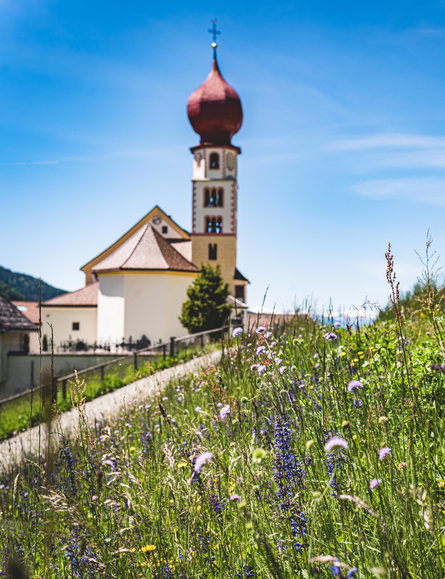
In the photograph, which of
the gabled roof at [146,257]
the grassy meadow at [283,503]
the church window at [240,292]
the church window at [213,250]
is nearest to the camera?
the grassy meadow at [283,503]

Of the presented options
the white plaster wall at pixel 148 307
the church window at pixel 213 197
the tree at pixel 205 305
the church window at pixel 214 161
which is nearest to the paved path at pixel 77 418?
the tree at pixel 205 305

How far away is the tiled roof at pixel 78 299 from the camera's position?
125 ft

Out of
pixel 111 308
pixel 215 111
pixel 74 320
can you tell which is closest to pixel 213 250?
pixel 111 308

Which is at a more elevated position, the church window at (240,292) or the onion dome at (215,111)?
the onion dome at (215,111)

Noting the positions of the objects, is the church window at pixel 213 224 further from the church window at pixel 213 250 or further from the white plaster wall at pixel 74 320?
the white plaster wall at pixel 74 320

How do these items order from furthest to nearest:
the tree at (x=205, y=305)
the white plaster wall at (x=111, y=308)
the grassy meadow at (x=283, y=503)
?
the white plaster wall at (x=111, y=308) < the tree at (x=205, y=305) < the grassy meadow at (x=283, y=503)

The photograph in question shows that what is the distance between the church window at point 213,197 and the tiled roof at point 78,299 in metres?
Result: 11.0

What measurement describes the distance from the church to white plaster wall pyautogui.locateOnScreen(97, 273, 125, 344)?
6 cm

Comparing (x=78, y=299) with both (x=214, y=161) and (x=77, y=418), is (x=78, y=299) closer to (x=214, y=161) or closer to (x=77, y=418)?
(x=214, y=161)

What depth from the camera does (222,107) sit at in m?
40.1

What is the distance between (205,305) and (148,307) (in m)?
4.22

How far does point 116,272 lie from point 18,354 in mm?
8480

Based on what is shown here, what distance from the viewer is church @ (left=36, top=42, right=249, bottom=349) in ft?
107

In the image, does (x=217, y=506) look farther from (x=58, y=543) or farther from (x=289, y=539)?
(x=58, y=543)
